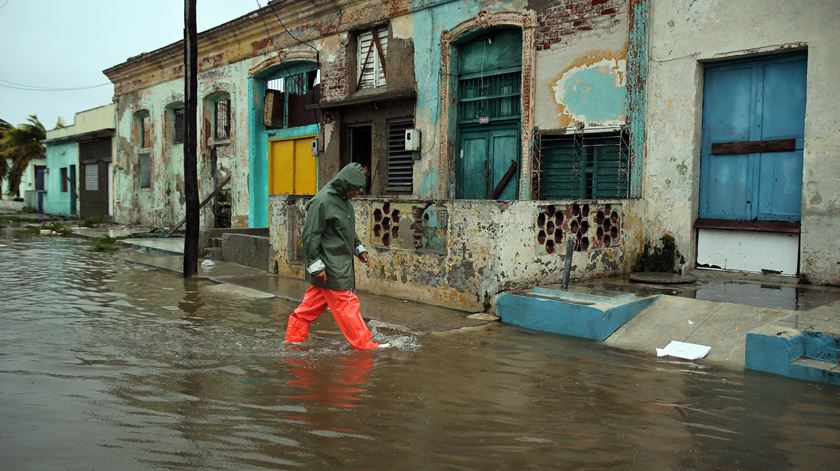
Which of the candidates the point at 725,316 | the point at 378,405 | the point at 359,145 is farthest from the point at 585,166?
the point at 378,405

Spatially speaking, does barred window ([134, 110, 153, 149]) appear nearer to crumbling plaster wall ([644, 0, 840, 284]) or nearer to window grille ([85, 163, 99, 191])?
window grille ([85, 163, 99, 191])

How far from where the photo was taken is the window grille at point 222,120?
19538mm

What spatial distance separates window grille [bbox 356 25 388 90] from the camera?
1417 centimetres

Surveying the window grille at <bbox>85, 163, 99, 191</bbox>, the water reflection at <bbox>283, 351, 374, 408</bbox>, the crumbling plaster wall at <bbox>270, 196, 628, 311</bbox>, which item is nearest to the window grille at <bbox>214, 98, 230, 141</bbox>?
the crumbling plaster wall at <bbox>270, 196, 628, 311</bbox>

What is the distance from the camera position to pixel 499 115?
39.9 feet

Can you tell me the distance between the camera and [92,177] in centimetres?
2977

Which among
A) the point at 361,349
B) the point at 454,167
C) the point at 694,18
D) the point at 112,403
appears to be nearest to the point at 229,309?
the point at 361,349

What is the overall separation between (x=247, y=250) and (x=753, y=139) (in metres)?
8.68

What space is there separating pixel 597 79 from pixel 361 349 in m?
6.15

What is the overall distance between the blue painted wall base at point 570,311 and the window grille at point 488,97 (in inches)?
199

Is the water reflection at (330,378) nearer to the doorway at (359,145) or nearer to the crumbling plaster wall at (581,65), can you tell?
the crumbling plaster wall at (581,65)

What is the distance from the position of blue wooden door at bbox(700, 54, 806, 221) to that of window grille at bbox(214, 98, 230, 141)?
1387cm

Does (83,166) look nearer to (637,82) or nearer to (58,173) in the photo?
(58,173)

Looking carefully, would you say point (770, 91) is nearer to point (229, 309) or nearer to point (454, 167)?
point (454, 167)
